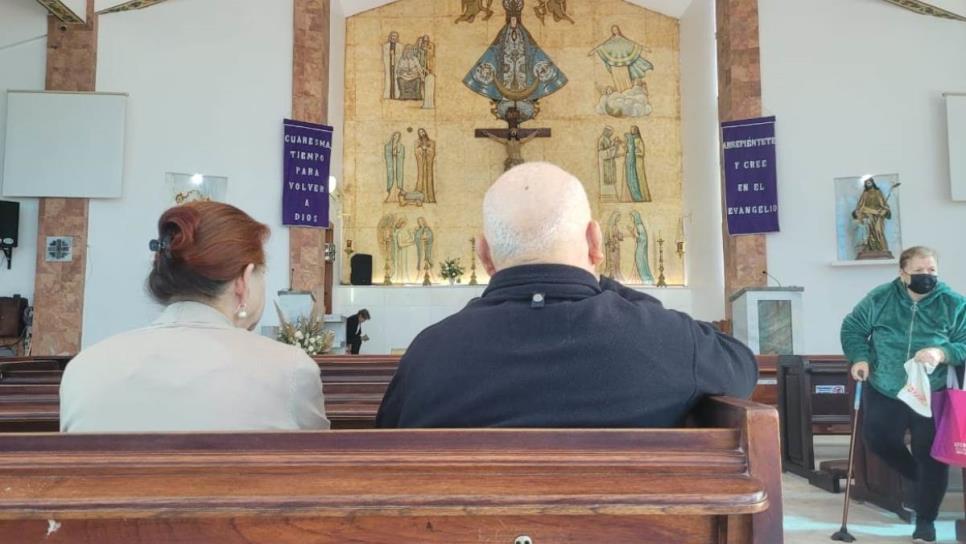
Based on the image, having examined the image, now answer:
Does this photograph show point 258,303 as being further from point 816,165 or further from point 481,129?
point 481,129

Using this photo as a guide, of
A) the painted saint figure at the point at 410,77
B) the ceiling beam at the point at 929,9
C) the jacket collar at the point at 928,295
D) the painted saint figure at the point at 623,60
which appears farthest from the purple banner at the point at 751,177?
the jacket collar at the point at 928,295

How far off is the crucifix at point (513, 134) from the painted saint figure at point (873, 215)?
15.7 ft

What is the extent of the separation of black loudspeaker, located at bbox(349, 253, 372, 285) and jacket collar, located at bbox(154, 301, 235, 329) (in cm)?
1021

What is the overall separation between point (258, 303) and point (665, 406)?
968mm

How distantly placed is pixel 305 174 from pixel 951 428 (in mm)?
8064

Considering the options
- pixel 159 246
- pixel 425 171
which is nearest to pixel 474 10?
pixel 425 171

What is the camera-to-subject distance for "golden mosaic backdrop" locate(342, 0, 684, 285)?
1217cm

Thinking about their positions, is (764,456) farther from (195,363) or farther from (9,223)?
(9,223)

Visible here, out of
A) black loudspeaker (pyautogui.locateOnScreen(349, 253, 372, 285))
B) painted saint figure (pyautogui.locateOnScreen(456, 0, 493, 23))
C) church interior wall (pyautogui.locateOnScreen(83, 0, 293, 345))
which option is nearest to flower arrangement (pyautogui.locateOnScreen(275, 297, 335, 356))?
church interior wall (pyautogui.locateOnScreen(83, 0, 293, 345))

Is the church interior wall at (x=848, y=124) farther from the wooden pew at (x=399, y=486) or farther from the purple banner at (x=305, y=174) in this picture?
the wooden pew at (x=399, y=486)

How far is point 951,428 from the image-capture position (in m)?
3.42

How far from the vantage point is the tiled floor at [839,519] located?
3848mm

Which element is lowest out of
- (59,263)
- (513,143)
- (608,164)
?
(59,263)

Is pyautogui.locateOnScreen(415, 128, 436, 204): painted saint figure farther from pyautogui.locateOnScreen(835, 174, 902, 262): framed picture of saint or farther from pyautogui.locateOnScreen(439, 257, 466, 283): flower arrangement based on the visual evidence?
pyautogui.locateOnScreen(835, 174, 902, 262): framed picture of saint
